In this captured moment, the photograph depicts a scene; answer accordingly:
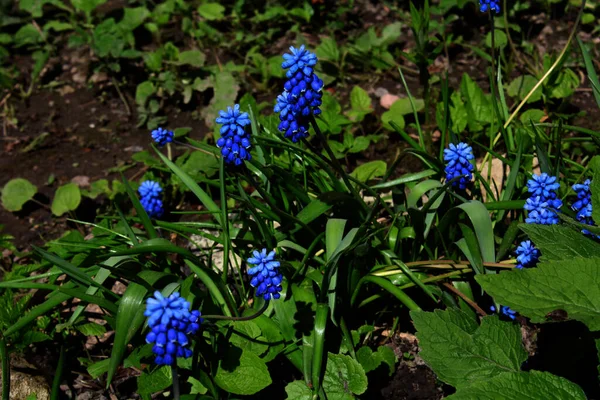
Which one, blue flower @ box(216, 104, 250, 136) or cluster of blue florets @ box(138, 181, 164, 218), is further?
cluster of blue florets @ box(138, 181, 164, 218)

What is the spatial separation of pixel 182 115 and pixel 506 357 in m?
3.14

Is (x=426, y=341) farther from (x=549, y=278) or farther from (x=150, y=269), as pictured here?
(x=150, y=269)

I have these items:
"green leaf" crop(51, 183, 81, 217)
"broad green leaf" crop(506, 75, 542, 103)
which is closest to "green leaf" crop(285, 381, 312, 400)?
"green leaf" crop(51, 183, 81, 217)

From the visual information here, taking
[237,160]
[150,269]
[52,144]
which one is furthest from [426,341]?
[52,144]

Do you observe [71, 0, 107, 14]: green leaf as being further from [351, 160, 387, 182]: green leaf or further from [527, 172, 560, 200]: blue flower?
[527, 172, 560, 200]: blue flower

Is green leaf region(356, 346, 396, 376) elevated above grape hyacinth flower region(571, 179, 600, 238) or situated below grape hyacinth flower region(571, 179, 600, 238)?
Result: below

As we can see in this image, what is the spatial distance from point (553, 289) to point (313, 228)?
119 centimetres

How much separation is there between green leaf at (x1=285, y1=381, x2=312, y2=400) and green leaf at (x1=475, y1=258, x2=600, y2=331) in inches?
32.5

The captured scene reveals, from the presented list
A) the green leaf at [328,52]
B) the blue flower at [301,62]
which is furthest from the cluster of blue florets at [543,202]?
the green leaf at [328,52]

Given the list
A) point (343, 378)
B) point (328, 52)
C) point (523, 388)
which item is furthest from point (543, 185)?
point (328, 52)

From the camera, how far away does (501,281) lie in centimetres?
212

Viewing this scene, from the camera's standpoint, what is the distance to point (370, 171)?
3605mm

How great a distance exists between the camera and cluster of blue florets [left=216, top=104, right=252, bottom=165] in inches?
94.2

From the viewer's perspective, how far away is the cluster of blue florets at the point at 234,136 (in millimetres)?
2393
